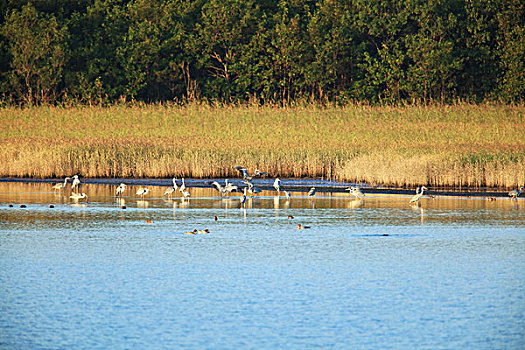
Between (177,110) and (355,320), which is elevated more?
(177,110)

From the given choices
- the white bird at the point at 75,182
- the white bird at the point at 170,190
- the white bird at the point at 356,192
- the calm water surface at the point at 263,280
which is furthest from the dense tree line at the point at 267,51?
the calm water surface at the point at 263,280

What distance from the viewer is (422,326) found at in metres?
6.32

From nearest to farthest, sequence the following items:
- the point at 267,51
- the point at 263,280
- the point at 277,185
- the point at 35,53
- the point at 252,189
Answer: the point at 263,280 < the point at 252,189 < the point at 277,185 < the point at 35,53 < the point at 267,51

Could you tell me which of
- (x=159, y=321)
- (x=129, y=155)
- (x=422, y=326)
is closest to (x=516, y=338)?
(x=422, y=326)

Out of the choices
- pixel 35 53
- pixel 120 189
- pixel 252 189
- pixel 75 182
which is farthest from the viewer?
pixel 35 53

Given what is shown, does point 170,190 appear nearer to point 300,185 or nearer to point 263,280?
point 300,185

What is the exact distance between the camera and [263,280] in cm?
798

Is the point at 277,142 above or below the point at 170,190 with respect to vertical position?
above

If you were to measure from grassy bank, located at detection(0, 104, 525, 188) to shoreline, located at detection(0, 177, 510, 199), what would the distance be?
68 centimetres

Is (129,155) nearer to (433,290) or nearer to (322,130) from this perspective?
(322,130)

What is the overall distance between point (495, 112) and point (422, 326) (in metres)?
25.6

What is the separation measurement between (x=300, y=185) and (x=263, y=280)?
11093 mm

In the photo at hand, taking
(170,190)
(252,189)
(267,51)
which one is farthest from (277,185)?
(267,51)

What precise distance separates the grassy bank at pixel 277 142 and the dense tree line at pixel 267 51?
42.4 feet
